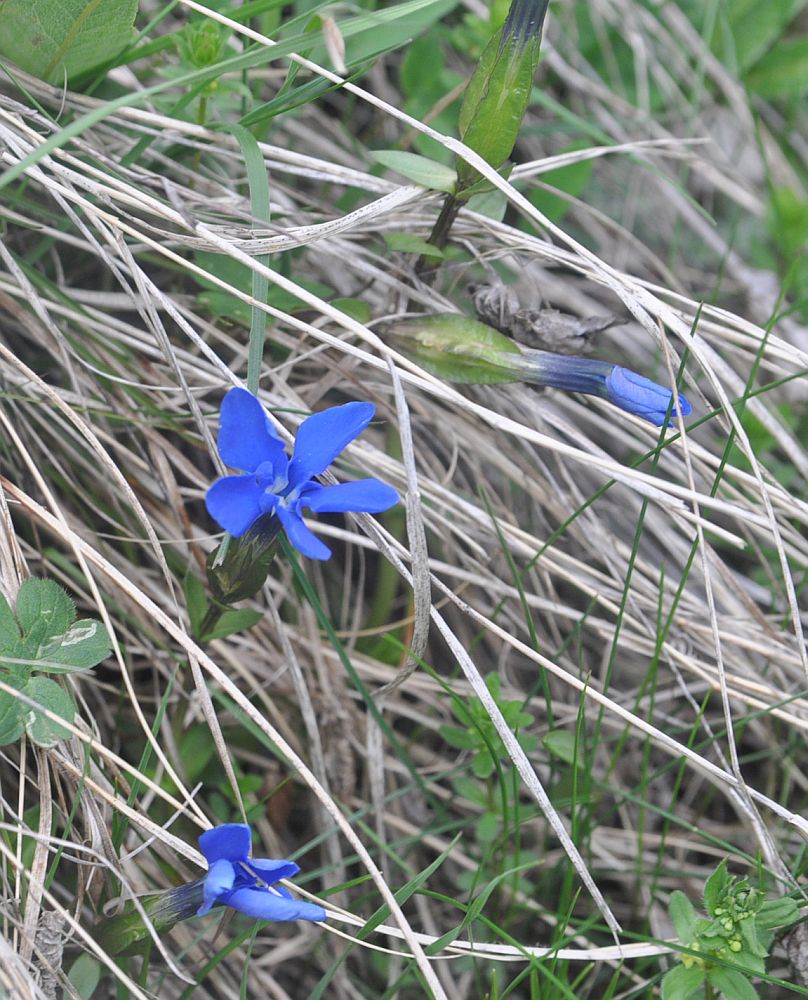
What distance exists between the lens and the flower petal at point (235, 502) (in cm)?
111

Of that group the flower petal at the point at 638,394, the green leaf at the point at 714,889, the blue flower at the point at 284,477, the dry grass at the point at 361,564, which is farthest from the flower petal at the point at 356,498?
the green leaf at the point at 714,889

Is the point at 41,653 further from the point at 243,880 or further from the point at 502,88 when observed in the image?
the point at 502,88

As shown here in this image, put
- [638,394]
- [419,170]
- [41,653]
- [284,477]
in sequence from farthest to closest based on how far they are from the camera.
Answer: [419,170] < [638,394] < [41,653] < [284,477]

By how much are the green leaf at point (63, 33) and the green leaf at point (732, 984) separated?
5.15 feet

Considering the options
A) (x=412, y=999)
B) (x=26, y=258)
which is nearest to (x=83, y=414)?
(x=26, y=258)

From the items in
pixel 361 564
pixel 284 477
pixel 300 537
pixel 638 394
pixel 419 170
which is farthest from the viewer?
pixel 361 564

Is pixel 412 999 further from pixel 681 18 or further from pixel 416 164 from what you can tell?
pixel 681 18

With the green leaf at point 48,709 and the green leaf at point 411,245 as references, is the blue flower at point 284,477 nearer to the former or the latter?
the green leaf at point 48,709

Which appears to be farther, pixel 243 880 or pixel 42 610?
pixel 42 610

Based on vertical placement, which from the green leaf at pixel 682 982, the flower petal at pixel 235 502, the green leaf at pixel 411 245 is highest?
the green leaf at pixel 411 245

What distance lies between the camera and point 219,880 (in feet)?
3.71

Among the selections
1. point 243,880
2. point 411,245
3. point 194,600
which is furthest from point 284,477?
point 411,245

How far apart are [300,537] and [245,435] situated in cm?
14

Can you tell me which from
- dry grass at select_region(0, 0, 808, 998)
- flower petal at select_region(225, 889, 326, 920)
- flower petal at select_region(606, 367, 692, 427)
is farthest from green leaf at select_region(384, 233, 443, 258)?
flower petal at select_region(225, 889, 326, 920)
